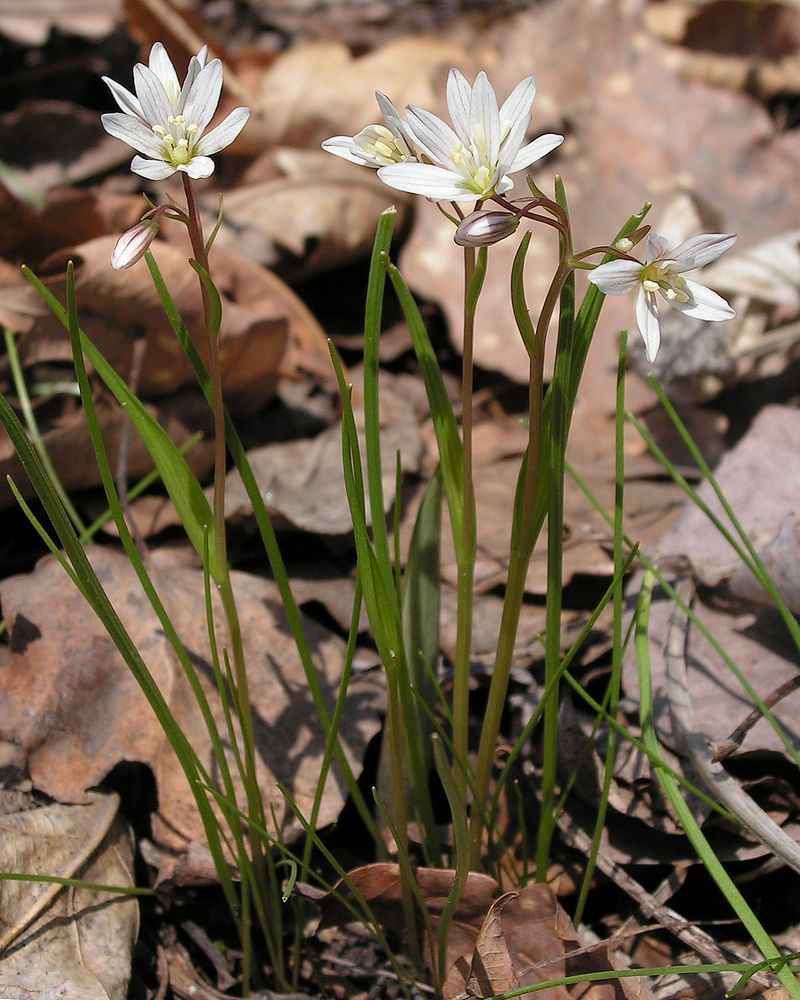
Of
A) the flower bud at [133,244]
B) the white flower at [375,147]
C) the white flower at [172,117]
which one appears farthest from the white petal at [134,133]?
the white flower at [375,147]

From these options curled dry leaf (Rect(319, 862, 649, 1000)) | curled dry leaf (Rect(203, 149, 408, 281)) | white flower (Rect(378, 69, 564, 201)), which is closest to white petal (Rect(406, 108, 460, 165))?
white flower (Rect(378, 69, 564, 201))

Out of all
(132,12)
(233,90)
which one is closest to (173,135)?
(233,90)

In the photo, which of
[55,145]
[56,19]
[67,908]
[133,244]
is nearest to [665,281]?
[133,244]

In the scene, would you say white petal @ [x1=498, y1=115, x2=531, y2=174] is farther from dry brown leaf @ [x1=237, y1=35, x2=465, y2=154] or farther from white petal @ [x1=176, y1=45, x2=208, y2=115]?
dry brown leaf @ [x1=237, y1=35, x2=465, y2=154]

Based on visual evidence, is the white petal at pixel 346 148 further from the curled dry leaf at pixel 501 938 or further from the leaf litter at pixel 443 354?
the curled dry leaf at pixel 501 938

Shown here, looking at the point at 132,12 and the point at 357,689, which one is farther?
the point at 132,12

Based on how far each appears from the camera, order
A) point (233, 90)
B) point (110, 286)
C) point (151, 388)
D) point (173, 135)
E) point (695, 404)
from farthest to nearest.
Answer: point (233, 90)
point (695, 404)
point (151, 388)
point (110, 286)
point (173, 135)

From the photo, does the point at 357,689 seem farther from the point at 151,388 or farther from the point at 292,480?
the point at 151,388
